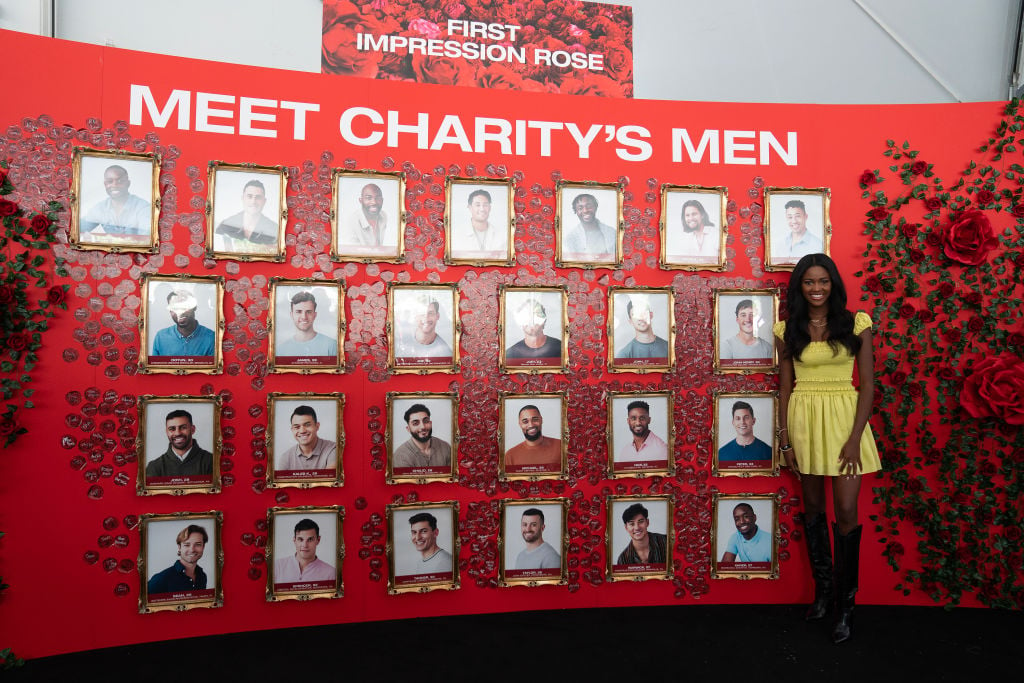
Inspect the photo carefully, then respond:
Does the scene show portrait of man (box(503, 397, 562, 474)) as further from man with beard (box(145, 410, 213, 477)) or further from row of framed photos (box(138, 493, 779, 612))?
man with beard (box(145, 410, 213, 477))

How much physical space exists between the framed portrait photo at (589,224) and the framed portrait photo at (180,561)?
228 centimetres

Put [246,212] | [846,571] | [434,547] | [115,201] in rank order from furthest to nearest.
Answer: [434,547], [846,571], [246,212], [115,201]

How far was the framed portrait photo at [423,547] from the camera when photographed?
311 centimetres

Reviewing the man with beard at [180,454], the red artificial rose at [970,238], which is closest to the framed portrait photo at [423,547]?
the man with beard at [180,454]

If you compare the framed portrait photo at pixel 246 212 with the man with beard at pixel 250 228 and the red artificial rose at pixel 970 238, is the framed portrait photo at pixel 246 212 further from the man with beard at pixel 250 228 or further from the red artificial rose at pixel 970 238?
the red artificial rose at pixel 970 238

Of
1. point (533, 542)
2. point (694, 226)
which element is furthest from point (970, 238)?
point (533, 542)

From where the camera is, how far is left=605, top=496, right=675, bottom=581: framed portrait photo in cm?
330

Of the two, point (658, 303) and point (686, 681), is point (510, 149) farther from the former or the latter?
point (686, 681)

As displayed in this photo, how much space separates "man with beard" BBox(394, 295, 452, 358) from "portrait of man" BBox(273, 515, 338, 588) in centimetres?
100

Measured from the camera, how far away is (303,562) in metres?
3.03

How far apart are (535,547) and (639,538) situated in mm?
594

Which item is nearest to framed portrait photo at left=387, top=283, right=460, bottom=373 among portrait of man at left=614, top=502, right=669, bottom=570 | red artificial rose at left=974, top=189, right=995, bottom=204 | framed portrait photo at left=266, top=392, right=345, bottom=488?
framed portrait photo at left=266, top=392, right=345, bottom=488

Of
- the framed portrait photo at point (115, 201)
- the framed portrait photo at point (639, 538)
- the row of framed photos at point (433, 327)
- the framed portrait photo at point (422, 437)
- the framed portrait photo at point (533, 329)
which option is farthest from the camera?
the framed portrait photo at point (639, 538)

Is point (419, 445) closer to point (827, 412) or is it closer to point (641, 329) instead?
point (641, 329)
